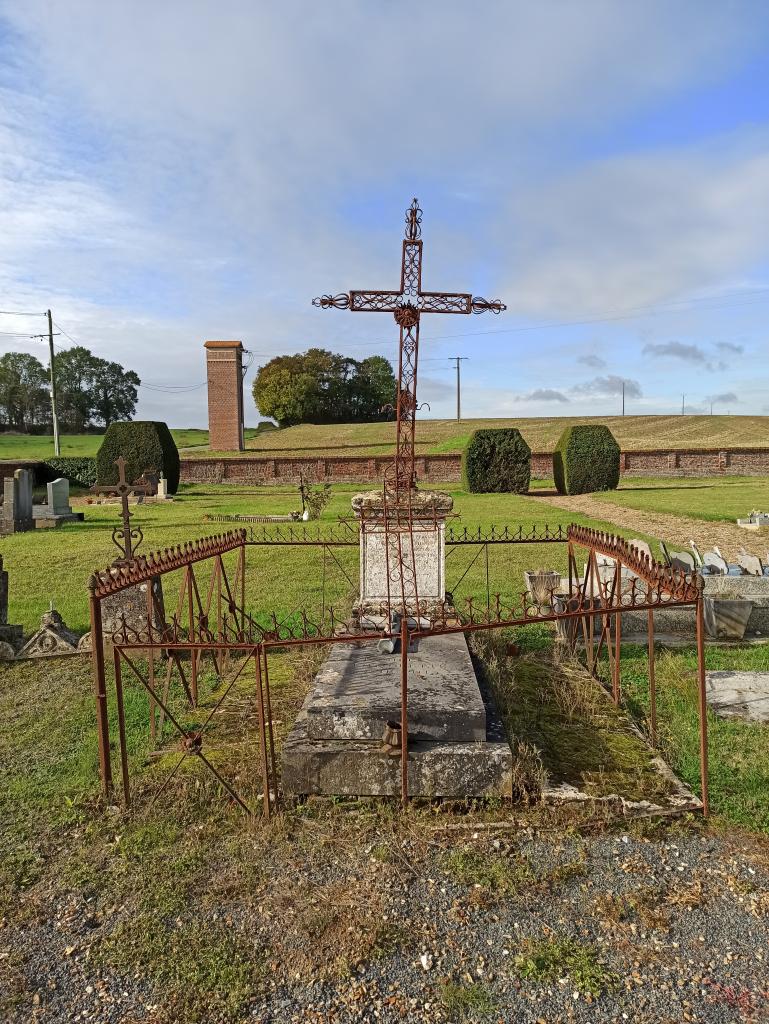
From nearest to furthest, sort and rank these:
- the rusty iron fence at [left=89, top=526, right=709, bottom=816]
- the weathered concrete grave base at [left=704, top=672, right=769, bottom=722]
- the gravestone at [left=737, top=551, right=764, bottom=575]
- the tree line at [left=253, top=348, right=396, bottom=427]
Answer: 1. the rusty iron fence at [left=89, top=526, right=709, bottom=816]
2. the weathered concrete grave base at [left=704, top=672, right=769, bottom=722]
3. the gravestone at [left=737, top=551, right=764, bottom=575]
4. the tree line at [left=253, top=348, right=396, bottom=427]

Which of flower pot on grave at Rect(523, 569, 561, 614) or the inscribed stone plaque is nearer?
the inscribed stone plaque

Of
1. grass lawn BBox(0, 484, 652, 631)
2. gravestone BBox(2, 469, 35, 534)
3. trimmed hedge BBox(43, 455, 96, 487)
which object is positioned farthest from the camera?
trimmed hedge BBox(43, 455, 96, 487)

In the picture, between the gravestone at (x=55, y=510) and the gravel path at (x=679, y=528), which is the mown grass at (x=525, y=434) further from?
the gravestone at (x=55, y=510)

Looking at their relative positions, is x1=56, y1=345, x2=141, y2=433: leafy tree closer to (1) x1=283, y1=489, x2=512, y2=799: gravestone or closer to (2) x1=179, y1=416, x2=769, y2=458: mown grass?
(2) x1=179, y1=416, x2=769, y2=458: mown grass

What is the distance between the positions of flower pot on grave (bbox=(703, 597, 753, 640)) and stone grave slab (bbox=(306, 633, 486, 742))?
3.17 metres

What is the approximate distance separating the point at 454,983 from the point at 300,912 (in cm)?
Answer: 73

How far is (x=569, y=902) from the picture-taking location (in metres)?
2.92

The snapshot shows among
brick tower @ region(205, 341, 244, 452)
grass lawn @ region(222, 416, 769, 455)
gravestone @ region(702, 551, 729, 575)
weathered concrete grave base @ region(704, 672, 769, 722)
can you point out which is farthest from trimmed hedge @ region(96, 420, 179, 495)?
weathered concrete grave base @ region(704, 672, 769, 722)

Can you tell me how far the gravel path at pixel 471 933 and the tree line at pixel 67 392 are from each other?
6305 cm

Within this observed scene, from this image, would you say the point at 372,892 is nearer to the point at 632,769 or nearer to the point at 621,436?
the point at 632,769

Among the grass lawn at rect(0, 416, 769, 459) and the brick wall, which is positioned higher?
the grass lawn at rect(0, 416, 769, 459)

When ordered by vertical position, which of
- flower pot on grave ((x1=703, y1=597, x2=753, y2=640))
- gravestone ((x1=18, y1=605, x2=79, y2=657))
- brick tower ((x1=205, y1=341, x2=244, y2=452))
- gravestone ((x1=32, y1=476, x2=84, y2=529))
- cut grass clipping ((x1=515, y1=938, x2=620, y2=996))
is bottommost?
cut grass clipping ((x1=515, y1=938, x2=620, y2=996))

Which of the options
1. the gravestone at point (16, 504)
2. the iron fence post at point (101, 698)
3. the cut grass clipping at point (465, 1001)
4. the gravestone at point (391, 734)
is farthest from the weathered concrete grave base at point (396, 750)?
the gravestone at point (16, 504)

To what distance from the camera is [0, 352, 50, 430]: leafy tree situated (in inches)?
2349
